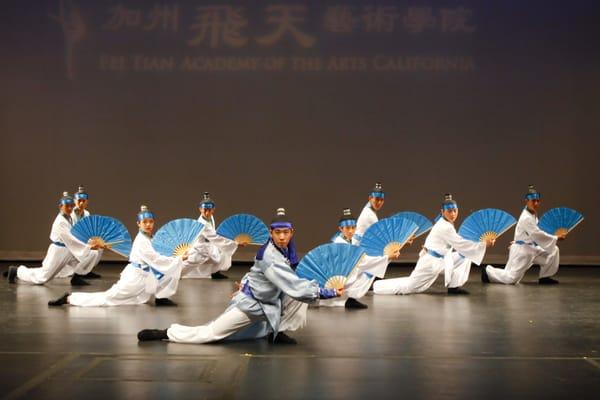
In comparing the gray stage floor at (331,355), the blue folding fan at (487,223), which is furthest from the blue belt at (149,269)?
the blue folding fan at (487,223)

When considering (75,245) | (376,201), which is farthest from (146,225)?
(376,201)

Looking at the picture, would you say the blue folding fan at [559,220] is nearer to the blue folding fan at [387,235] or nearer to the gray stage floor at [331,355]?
the gray stage floor at [331,355]

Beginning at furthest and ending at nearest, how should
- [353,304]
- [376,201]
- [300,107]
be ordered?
[300,107]
[376,201]
[353,304]

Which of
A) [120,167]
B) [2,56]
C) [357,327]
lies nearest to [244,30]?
[120,167]

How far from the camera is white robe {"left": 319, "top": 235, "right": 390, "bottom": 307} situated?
764 cm

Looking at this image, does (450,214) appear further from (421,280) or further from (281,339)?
(281,339)

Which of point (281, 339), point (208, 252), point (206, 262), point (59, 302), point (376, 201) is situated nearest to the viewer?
point (281, 339)

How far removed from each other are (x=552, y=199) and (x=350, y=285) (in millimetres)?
5099

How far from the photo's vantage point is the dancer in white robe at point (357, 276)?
25.0 feet

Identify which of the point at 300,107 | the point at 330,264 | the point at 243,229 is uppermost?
the point at 300,107

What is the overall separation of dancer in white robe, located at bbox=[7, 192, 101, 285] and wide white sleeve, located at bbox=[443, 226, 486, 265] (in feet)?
12.5

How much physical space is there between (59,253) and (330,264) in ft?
14.1

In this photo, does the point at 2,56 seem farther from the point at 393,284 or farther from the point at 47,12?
the point at 393,284

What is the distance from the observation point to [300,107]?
11695mm
